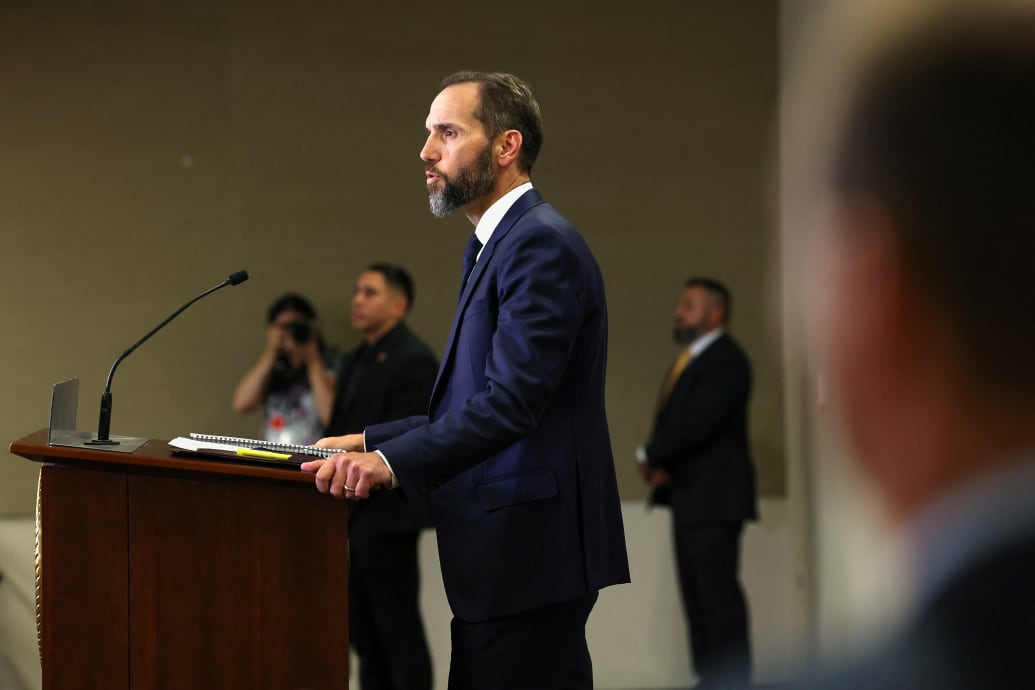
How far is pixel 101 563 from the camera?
1.68 metres

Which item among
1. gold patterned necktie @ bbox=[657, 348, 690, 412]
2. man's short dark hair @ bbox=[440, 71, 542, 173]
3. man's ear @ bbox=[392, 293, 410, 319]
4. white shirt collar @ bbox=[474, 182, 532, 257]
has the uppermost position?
man's short dark hair @ bbox=[440, 71, 542, 173]

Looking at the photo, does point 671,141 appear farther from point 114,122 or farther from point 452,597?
point 452,597

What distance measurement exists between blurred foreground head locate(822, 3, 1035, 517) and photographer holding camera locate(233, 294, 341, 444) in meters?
1.77

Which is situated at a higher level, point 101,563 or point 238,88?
point 238,88

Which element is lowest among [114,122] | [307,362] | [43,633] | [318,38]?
[43,633]

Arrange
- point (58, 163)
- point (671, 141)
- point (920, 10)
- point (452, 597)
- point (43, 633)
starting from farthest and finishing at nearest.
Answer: point (671, 141)
point (58, 163)
point (920, 10)
point (452, 597)
point (43, 633)

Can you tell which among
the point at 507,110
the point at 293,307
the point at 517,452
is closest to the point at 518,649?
the point at 517,452

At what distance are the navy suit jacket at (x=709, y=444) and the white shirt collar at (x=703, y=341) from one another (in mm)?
47

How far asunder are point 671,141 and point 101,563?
3.08 m

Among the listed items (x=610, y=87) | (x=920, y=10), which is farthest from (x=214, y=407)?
(x=920, y=10)

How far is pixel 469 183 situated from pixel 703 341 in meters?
2.30

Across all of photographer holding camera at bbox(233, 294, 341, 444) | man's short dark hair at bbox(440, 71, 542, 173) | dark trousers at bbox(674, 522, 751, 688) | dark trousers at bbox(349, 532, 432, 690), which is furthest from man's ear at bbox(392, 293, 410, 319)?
man's short dark hair at bbox(440, 71, 542, 173)

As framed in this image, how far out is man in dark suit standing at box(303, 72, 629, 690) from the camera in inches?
67.7

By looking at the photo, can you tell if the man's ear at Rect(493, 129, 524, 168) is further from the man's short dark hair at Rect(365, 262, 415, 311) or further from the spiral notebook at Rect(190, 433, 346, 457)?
the man's short dark hair at Rect(365, 262, 415, 311)
